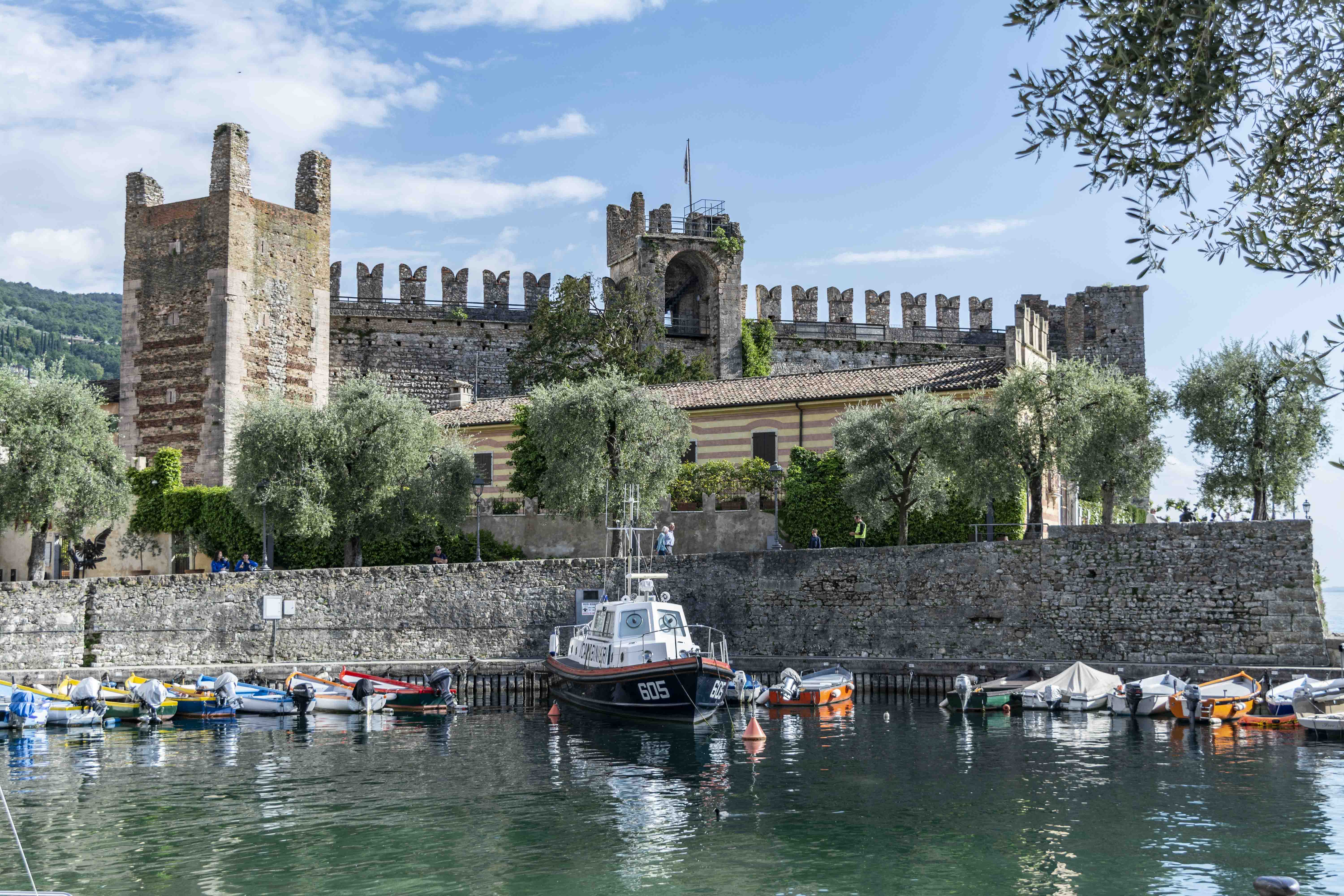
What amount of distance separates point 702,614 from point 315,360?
17.7 metres

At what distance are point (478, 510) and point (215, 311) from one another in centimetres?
1222

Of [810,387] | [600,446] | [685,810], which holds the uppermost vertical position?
[810,387]

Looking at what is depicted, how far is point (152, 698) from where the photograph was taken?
27406mm

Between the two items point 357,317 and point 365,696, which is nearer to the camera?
point 365,696

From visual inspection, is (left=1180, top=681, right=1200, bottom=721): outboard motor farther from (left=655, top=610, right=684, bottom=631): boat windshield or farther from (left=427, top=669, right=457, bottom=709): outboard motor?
(left=427, top=669, right=457, bottom=709): outboard motor

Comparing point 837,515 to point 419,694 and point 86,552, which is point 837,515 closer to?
point 419,694

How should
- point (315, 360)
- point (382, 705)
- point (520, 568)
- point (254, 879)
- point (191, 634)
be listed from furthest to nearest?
1. point (315, 360)
2. point (520, 568)
3. point (191, 634)
4. point (382, 705)
5. point (254, 879)

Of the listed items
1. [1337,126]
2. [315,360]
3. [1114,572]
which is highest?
[315,360]

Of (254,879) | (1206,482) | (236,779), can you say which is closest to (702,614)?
(1206,482)

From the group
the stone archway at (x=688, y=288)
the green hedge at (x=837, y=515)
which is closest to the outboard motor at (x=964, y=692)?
the green hedge at (x=837, y=515)

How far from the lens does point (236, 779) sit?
2027 centimetres

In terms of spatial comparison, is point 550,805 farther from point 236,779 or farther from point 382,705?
point 382,705

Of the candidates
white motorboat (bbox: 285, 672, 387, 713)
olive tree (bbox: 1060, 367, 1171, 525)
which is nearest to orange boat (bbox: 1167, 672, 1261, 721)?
olive tree (bbox: 1060, 367, 1171, 525)

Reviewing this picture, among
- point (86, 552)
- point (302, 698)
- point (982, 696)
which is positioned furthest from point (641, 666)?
point (86, 552)
